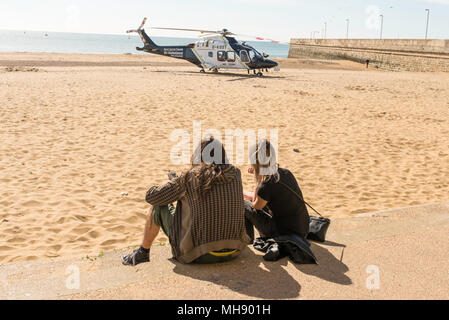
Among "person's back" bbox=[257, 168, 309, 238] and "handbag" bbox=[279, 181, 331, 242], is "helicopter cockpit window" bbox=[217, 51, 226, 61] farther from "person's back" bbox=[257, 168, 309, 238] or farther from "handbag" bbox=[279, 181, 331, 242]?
"person's back" bbox=[257, 168, 309, 238]

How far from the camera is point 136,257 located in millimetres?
4121

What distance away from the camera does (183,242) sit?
3.98 metres

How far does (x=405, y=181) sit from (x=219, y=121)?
5.81m

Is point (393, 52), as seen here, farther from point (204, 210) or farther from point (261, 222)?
point (204, 210)

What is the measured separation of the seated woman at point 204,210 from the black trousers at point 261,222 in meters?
0.47

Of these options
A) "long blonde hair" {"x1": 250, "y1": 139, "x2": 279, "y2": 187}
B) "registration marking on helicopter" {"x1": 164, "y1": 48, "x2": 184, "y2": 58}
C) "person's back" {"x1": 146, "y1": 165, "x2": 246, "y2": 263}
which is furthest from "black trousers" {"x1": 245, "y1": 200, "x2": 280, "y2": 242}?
"registration marking on helicopter" {"x1": 164, "y1": 48, "x2": 184, "y2": 58}

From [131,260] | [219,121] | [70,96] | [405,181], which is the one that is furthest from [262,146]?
[70,96]

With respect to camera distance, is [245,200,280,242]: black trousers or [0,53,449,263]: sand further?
[0,53,449,263]: sand

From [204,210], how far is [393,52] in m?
56.4

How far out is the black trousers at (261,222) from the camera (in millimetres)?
4517

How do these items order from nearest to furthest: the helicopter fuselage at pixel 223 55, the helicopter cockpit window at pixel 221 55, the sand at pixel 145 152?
1. the sand at pixel 145 152
2. the helicopter fuselage at pixel 223 55
3. the helicopter cockpit window at pixel 221 55

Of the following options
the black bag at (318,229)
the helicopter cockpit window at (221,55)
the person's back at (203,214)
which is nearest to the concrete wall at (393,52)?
the helicopter cockpit window at (221,55)

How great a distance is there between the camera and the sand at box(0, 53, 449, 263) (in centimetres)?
571

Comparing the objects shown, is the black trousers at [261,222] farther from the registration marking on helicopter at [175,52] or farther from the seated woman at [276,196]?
the registration marking on helicopter at [175,52]
